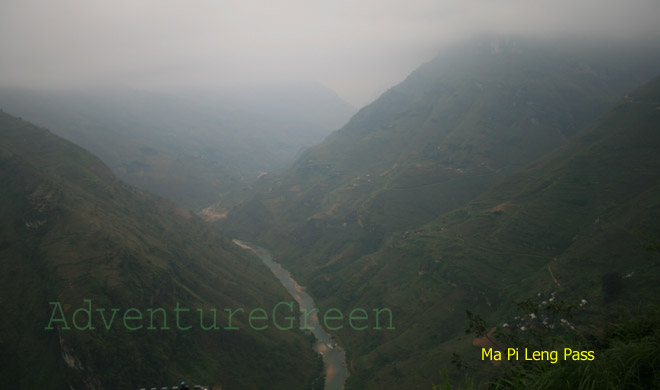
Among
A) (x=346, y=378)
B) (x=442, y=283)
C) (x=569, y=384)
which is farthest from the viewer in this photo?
(x=442, y=283)

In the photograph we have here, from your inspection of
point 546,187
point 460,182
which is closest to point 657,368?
point 546,187

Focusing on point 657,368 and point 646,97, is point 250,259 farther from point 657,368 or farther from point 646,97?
point 646,97

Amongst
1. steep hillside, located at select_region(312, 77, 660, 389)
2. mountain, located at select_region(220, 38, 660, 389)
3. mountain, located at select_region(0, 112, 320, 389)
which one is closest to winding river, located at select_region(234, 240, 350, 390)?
mountain, located at select_region(220, 38, 660, 389)

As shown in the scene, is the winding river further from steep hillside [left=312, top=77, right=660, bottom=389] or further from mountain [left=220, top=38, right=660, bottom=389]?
steep hillside [left=312, top=77, right=660, bottom=389]

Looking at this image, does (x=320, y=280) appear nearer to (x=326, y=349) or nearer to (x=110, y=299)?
(x=326, y=349)

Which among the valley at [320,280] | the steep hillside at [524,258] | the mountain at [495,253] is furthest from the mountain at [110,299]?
the steep hillside at [524,258]

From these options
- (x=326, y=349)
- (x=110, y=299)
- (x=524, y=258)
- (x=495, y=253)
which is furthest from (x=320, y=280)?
(x=110, y=299)

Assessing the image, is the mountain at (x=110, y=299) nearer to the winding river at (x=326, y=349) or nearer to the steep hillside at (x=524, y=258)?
the winding river at (x=326, y=349)
